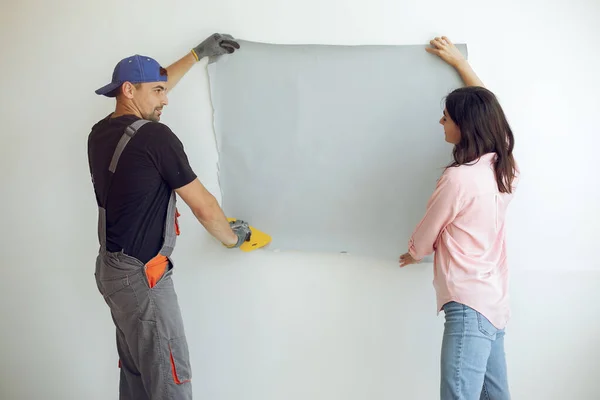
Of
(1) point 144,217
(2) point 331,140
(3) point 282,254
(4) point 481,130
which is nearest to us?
(4) point 481,130

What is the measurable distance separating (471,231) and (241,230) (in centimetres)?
83

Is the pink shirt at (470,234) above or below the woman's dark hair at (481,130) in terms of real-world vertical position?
below

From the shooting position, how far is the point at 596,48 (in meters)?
1.61

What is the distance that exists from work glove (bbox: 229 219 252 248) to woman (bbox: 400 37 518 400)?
68 cm

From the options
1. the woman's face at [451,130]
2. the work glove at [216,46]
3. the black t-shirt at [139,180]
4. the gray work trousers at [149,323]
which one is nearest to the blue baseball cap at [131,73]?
the black t-shirt at [139,180]

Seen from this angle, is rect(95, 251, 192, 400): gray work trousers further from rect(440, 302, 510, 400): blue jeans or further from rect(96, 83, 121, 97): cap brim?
rect(440, 302, 510, 400): blue jeans

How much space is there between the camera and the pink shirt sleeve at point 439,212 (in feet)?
4.42

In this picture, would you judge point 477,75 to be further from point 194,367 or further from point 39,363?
point 39,363

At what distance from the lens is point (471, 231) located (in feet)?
4.54

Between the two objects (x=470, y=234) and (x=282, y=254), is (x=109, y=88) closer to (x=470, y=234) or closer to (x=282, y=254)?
(x=282, y=254)

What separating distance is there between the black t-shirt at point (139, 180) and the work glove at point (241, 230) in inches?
11.8

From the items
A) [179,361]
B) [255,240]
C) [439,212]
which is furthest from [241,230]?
[439,212]

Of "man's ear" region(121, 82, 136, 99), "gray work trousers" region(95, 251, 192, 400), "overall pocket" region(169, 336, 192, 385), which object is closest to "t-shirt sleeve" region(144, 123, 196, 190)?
"man's ear" region(121, 82, 136, 99)

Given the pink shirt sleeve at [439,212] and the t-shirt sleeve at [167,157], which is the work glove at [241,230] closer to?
the t-shirt sleeve at [167,157]
